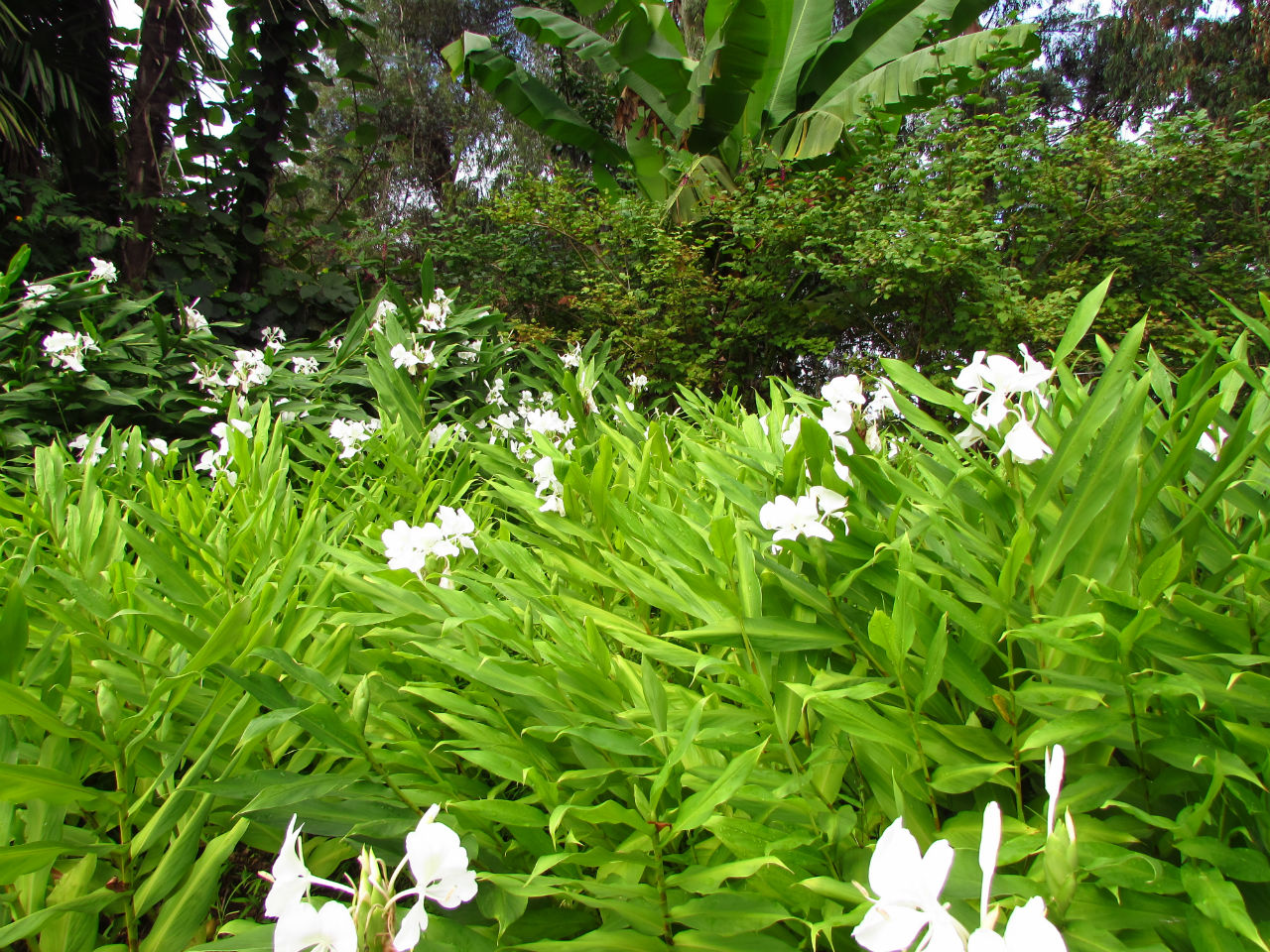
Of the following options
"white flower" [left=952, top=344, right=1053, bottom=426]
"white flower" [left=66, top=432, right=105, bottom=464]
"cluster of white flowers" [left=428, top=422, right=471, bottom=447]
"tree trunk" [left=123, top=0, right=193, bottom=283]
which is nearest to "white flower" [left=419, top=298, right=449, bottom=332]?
"cluster of white flowers" [left=428, top=422, right=471, bottom=447]

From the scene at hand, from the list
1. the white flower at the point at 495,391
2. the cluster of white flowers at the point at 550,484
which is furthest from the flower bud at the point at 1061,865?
the white flower at the point at 495,391

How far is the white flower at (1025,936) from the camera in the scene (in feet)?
1.37

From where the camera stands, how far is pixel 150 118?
4.94 meters

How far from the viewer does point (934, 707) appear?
40.6 inches

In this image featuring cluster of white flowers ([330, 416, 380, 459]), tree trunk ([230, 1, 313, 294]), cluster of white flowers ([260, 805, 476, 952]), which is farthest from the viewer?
tree trunk ([230, 1, 313, 294])

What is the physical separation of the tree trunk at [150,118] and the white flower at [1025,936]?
5.67 meters

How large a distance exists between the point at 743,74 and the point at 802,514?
22.6 ft

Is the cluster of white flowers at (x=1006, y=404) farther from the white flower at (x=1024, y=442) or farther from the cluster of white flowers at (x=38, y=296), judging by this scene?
the cluster of white flowers at (x=38, y=296)

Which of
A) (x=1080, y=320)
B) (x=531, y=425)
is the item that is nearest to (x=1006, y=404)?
(x=1080, y=320)

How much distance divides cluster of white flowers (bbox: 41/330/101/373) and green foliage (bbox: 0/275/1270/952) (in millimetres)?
2324

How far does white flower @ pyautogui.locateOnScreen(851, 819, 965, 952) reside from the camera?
1.56 ft

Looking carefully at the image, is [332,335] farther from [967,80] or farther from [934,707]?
[967,80]

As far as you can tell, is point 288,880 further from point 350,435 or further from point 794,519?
point 350,435

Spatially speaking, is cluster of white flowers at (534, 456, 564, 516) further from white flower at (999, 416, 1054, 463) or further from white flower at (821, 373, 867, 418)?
white flower at (999, 416, 1054, 463)
